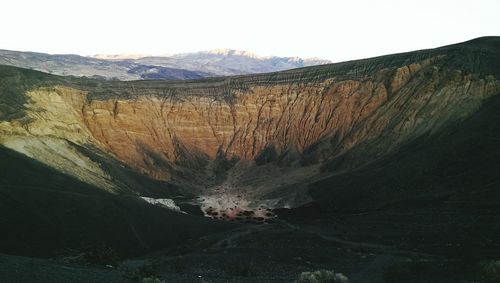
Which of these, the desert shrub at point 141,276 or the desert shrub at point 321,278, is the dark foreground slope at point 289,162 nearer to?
the desert shrub at point 141,276

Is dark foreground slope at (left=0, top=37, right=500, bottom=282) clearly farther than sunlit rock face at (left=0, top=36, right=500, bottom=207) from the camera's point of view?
No

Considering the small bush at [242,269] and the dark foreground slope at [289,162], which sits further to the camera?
the dark foreground slope at [289,162]

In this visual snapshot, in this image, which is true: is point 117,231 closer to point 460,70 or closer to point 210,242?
point 210,242

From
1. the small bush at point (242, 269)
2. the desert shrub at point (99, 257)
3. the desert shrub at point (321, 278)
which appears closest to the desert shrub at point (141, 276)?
the desert shrub at point (99, 257)

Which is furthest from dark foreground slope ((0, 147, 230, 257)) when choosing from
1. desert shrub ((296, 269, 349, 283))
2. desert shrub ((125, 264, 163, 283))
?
desert shrub ((296, 269, 349, 283))

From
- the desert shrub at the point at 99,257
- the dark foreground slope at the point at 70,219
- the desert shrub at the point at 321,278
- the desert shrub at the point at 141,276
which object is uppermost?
the desert shrub at the point at 141,276

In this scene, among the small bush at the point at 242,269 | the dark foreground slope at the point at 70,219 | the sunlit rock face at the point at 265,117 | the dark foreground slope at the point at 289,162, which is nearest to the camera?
the small bush at the point at 242,269

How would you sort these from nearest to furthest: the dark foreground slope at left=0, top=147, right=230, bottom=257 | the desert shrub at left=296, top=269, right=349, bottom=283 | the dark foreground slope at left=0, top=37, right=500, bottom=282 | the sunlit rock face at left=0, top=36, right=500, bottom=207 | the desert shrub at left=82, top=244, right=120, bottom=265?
the desert shrub at left=296, top=269, right=349, bottom=283 < the desert shrub at left=82, top=244, right=120, bottom=265 < the dark foreground slope at left=0, top=37, right=500, bottom=282 < the dark foreground slope at left=0, top=147, right=230, bottom=257 < the sunlit rock face at left=0, top=36, right=500, bottom=207

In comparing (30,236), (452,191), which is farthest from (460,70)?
(30,236)

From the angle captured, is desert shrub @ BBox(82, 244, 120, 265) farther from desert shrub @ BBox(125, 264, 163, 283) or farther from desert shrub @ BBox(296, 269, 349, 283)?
desert shrub @ BBox(296, 269, 349, 283)
